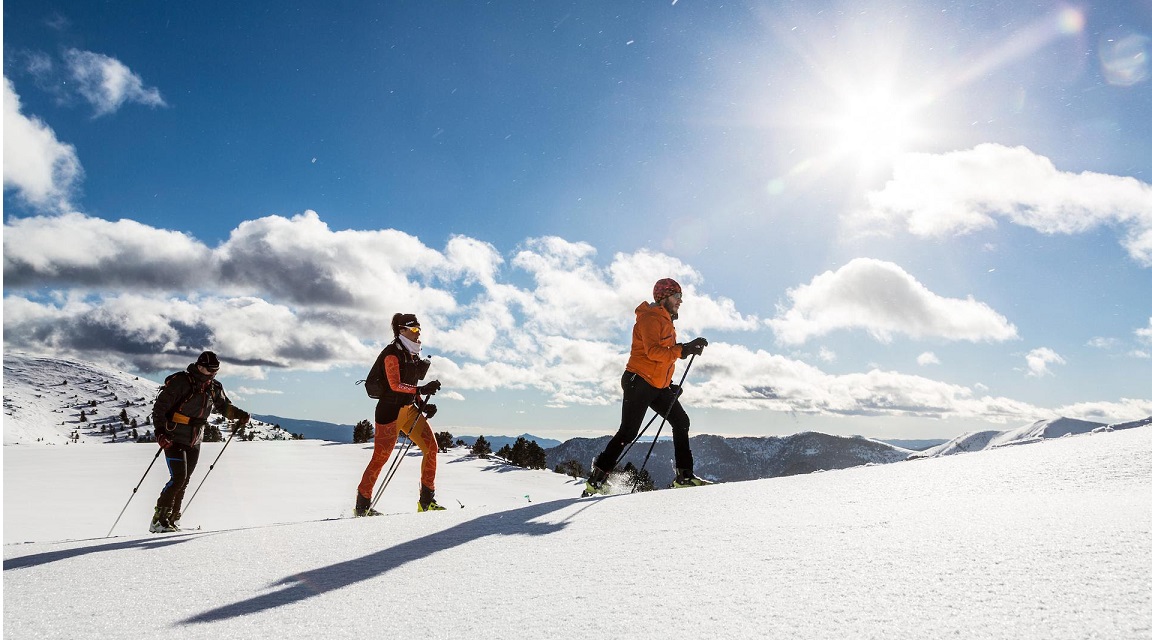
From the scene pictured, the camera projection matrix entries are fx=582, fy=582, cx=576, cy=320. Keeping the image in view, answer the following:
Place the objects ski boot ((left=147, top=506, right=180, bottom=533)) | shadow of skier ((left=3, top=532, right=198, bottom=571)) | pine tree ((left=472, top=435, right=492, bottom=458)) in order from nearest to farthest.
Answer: shadow of skier ((left=3, top=532, right=198, bottom=571)) < ski boot ((left=147, top=506, right=180, bottom=533)) < pine tree ((left=472, top=435, right=492, bottom=458))

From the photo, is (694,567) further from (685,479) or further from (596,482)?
(685,479)

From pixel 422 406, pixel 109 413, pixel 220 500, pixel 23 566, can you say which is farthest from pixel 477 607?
pixel 109 413

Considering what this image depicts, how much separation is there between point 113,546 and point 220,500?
5.59 metres

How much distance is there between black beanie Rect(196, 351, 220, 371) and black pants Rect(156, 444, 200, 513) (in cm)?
85

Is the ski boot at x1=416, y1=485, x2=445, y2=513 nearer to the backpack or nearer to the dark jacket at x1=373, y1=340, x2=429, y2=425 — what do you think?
the dark jacket at x1=373, y1=340, x2=429, y2=425

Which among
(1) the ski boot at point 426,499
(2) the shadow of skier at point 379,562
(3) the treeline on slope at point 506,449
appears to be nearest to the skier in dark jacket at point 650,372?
(1) the ski boot at point 426,499

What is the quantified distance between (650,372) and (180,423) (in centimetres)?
502

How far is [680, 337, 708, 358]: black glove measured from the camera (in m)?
6.22

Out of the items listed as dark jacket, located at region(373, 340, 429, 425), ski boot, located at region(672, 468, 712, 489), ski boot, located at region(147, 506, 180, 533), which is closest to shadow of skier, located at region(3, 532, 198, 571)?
ski boot, located at region(147, 506, 180, 533)

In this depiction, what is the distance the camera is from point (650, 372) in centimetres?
629

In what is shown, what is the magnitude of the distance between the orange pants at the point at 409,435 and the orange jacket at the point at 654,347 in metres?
2.52

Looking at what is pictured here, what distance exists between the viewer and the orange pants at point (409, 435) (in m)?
6.55

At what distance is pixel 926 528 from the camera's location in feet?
7.94

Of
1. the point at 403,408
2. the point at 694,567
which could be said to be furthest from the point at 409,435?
the point at 694,567
